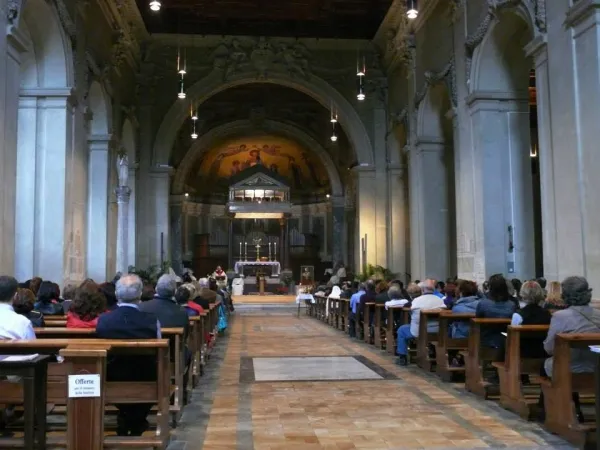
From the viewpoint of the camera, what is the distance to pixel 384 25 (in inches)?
768

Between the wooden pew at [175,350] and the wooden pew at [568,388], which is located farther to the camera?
the wooden pew at [175,350]

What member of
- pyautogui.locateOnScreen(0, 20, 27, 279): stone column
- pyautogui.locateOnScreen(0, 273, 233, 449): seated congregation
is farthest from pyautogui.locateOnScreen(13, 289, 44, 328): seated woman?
pyautogui.locateOnScreen(0, 20, 27, 279): stone column

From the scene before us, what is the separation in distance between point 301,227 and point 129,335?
2634 cm

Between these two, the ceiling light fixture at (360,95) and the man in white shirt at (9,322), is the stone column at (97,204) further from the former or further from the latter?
the man in white shirt at (9,322)

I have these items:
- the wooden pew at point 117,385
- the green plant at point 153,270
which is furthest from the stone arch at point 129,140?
the wooden pew at point 117,385

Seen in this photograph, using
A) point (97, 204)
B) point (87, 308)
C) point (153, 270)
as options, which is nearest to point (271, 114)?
point (153, 270)

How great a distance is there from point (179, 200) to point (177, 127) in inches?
181

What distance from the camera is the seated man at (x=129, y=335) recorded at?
4.35 meters

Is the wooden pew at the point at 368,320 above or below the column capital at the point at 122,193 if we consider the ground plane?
below

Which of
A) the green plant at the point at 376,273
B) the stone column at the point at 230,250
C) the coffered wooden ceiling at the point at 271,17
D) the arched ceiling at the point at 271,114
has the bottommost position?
the green plant at the point at 376,273

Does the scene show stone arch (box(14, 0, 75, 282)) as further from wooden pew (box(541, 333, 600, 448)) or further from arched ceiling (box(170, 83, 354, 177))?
arched ceiling (box(170, 83, 354, 177))

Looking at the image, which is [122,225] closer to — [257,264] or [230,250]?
[257,264]

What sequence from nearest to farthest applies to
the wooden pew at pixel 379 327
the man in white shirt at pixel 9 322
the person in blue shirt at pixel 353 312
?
1. the man in white shirt at pixel 9 322
2. the wooden pew at pixel 379 327
3. the person in blue shirt at pixel 353 312

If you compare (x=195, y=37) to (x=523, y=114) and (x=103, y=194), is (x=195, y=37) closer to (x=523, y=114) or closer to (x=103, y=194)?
(x=103, y=194)
